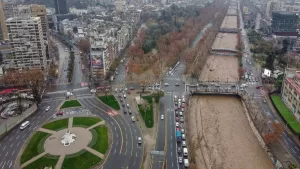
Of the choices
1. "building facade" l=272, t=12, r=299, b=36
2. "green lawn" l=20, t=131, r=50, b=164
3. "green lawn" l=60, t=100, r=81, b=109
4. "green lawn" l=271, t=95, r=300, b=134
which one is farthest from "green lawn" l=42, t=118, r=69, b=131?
"building facade" l=272, t=12, r=299, b=36

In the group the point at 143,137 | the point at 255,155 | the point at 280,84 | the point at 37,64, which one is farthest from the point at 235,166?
the point at 37,64

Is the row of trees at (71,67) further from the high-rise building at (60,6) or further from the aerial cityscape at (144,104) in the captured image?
the high-rise building at (60,6)

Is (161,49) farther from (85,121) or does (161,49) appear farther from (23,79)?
(85,121)

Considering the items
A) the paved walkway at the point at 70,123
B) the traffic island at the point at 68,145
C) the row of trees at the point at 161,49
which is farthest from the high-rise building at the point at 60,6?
the traffic island at the point at 68,145

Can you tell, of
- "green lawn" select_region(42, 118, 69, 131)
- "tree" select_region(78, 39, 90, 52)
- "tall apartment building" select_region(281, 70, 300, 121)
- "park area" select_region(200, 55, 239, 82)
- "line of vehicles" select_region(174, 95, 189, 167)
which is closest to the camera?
"line of vehicles" select_region(174, 95, 189, 167)

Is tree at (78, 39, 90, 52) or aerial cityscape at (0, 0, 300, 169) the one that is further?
tree at (78, 39, 90, 52)

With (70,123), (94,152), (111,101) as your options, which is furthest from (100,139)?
(111,101)

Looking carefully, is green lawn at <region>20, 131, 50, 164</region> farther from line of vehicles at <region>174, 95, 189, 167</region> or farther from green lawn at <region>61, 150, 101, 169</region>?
line of vehicles at <region>174, 95, 189, 167</region>

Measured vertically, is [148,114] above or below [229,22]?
below
